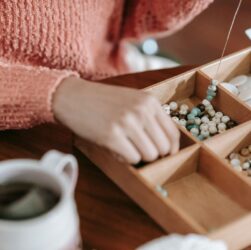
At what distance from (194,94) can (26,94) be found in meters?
0.30

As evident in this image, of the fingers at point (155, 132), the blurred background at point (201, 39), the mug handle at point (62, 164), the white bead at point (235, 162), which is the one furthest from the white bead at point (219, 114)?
the blurred background at point (201, 39)

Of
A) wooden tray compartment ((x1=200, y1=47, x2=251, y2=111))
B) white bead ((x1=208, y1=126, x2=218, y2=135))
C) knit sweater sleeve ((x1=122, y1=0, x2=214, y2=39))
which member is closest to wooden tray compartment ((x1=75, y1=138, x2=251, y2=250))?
white bead ((x1=208, y1=126, x2=218, y2=135))

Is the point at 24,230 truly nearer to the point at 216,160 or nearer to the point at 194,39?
the point at 216,160

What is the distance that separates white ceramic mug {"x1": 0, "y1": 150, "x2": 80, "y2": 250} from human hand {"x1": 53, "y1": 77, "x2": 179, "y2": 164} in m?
0.11

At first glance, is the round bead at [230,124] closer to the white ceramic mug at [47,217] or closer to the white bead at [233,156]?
the white bead at [233,156]

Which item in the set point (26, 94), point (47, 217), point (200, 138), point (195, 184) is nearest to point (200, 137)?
point (200, 138)

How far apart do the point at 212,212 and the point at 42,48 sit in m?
0.43

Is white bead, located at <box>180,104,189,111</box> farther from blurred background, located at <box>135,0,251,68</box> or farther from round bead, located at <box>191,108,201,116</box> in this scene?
blurred background, located at <box>135,0,251,68</box>

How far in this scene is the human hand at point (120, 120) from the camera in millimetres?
748

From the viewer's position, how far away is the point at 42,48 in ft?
3.30

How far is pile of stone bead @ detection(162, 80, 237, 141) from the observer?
0.92 m

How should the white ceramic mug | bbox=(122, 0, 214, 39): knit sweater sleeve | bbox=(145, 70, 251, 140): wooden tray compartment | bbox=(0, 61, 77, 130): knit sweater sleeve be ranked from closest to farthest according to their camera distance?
the white ceramic mug, bbox=(0, 61, 77, 130): knit sweater sleeve, bbox=(145, 70, 251, 140): wooden tray compartment, bbox=(122, 0, 214, 39): knit sweater sleeve

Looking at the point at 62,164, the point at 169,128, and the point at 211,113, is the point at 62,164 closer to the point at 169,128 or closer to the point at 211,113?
the point at 169,128

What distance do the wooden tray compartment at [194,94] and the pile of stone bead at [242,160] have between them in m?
0.05
